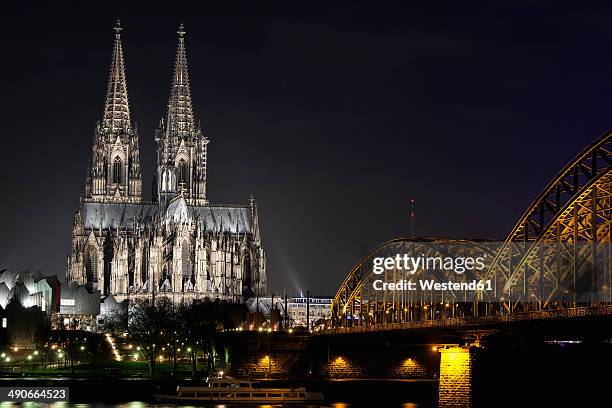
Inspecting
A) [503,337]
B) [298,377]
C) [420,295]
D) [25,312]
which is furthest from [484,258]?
[25,312]

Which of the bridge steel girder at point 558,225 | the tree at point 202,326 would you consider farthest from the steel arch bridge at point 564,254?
the tree at point 202,326

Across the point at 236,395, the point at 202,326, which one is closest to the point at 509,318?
the point at 236,395

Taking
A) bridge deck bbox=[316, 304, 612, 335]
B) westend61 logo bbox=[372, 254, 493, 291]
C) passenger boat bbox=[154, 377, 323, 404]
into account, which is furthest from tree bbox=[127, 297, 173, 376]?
bridge deck bbox=[316, 304, 612, 335]

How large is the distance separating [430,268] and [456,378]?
117 feet

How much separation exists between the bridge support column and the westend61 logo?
22.5 metres

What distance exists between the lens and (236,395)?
364 ft

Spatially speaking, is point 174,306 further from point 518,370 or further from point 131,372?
point 518,370

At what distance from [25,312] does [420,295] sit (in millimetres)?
61946

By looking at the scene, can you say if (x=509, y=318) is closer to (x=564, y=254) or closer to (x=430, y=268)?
(x=564, y=254)

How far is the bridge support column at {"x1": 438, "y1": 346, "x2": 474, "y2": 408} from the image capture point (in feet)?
295

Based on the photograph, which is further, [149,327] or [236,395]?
[149,327]

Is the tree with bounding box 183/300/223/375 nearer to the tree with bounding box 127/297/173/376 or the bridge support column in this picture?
the tree with bounding box 127/297/173/376

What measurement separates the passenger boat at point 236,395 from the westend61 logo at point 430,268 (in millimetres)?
18215

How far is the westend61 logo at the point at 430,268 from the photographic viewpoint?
122 m
